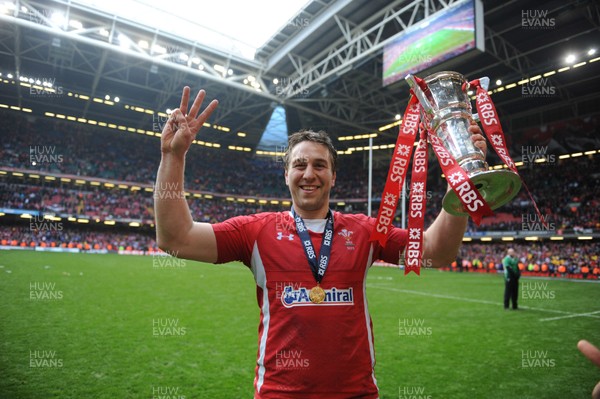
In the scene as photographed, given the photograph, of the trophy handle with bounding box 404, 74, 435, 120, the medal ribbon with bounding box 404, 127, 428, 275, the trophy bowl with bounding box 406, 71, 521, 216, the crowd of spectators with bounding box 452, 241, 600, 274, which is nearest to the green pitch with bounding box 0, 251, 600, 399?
the medal ribbon with bounding box 404, 127, 428, 275

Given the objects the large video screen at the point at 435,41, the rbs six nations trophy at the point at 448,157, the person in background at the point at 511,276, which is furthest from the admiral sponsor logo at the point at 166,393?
the large video screen at the point at 435,41

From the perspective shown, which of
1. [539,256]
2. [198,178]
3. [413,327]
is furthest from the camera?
[198,178]

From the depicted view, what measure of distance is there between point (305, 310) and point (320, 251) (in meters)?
0.35

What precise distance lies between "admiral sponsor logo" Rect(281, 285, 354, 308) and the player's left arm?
604 millimetres

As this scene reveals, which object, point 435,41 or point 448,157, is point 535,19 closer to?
point 435,41

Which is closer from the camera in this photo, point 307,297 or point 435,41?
point 307,297

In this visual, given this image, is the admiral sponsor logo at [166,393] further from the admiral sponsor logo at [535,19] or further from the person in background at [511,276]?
the admiral sponsor logo at [535,19]

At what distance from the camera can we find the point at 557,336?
756 cm

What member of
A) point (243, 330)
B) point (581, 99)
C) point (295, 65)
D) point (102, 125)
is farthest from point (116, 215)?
point (581, 99)

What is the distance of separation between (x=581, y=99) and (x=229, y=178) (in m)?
41.2

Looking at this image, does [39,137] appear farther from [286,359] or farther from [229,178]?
[286,359]

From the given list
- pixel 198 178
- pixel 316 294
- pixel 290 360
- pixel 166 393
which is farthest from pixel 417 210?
pixel 198 178

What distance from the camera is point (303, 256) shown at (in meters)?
2.06

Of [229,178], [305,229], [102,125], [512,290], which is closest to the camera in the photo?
[305,229]
